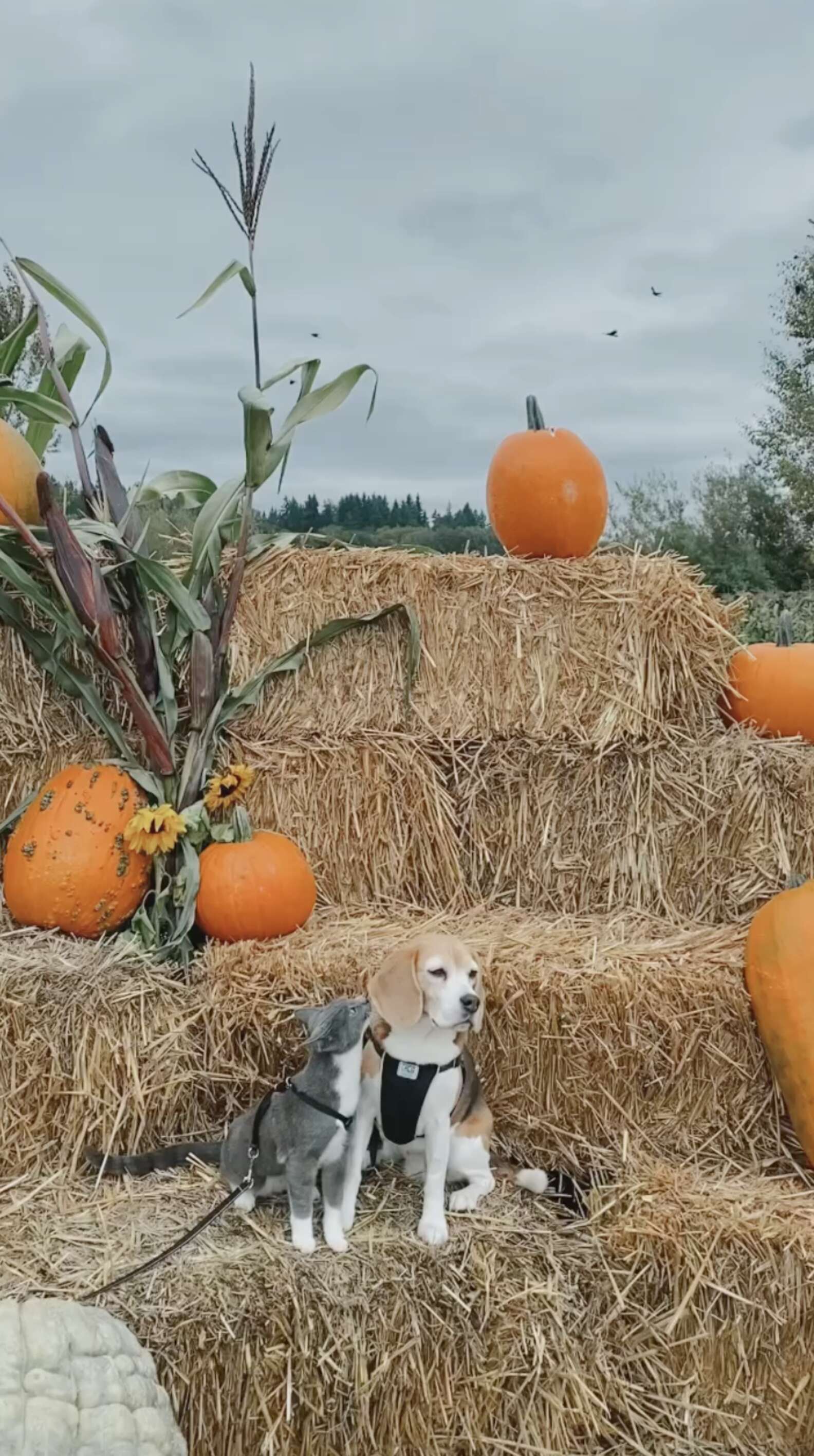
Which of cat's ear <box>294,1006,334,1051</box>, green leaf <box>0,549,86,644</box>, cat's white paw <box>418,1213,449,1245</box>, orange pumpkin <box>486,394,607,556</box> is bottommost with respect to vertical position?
cat's white paw <box>418,1213,449,1245</box>

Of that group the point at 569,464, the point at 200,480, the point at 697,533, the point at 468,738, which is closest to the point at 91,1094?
the point at 468,738

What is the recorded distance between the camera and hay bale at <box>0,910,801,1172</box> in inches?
113

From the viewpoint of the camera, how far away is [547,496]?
12.4 feet

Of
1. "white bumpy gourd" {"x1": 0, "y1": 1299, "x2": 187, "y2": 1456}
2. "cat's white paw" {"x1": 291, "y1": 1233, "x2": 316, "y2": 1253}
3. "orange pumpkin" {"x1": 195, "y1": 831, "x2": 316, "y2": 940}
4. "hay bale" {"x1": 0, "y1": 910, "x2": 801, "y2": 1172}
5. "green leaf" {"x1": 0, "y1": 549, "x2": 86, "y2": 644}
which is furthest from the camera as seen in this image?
"green leaf" {"x1": 0, "y1": 549, "x2": 86, "y2": 644}

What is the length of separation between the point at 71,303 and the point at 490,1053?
8.66ft

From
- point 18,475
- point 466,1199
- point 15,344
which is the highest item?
point 15,344

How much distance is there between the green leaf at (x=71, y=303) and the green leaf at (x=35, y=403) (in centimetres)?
10

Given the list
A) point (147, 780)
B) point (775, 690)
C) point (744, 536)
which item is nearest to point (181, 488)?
point (147, 780)

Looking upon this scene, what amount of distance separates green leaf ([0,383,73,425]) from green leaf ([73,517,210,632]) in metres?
0.33

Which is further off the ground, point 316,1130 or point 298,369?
point 298,369

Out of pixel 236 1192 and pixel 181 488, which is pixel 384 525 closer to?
pixel 181 488

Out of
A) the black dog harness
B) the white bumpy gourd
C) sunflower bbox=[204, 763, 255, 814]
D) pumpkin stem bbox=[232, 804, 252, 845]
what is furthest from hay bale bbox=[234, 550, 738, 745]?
the white bumpy gourd

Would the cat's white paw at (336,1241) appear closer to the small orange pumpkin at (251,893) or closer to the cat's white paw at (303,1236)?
the cat's white paw at (303,1236)

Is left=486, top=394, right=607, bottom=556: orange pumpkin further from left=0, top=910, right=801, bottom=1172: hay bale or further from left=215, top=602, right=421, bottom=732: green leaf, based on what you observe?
left=0, top=910, right=801, bottom=1172: hay bale
